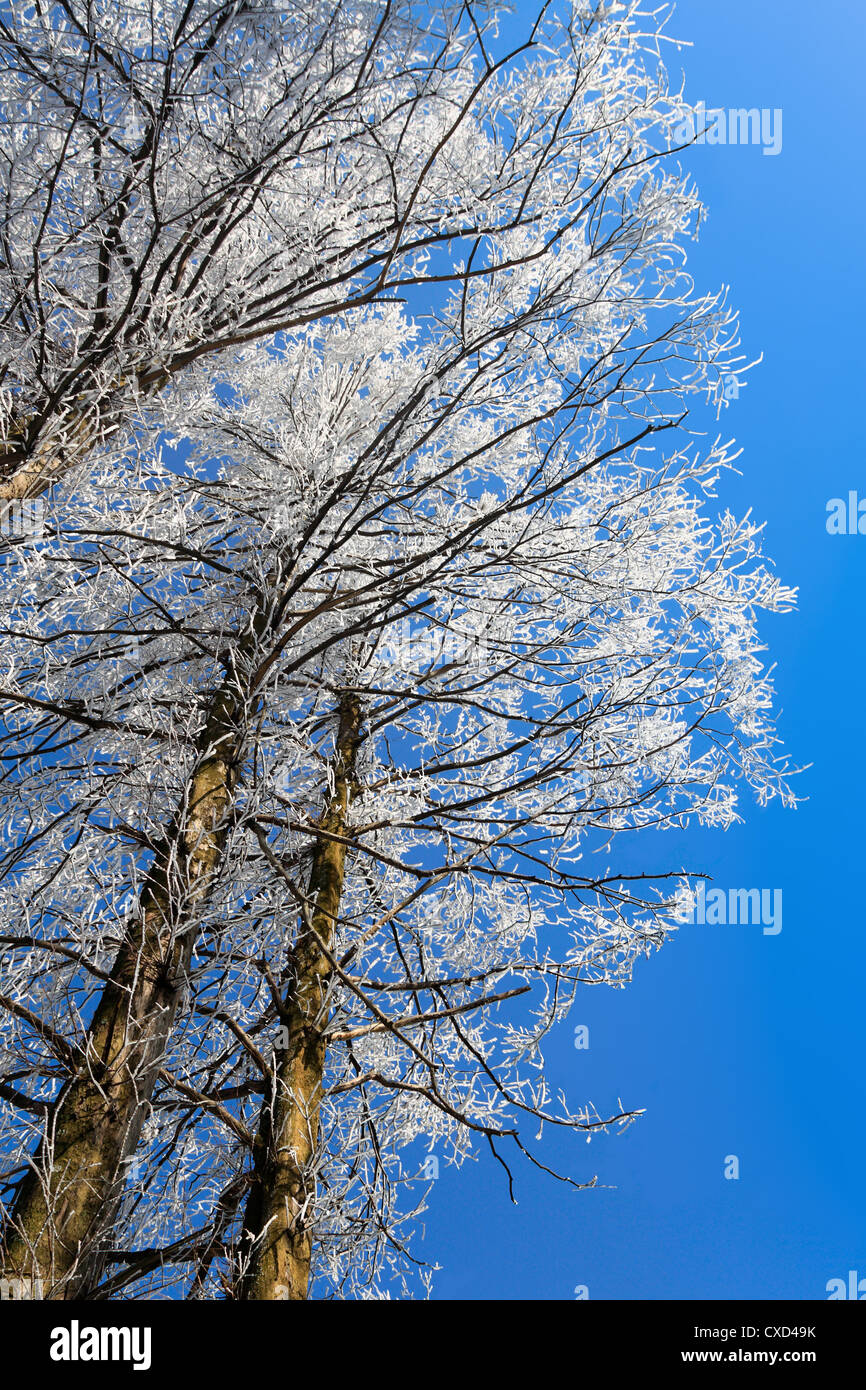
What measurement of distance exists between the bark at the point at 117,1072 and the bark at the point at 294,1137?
767mm

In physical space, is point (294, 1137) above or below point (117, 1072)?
below

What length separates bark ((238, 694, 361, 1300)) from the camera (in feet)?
12.0

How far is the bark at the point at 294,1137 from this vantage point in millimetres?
3645

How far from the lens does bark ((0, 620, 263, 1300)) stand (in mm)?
2803

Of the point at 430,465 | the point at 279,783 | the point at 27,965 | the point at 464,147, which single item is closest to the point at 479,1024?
the point at 279,783

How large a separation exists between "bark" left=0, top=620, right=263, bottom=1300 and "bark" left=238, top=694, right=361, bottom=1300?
77 centimetres

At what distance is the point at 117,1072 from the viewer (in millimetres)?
3127

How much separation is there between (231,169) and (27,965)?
337cm

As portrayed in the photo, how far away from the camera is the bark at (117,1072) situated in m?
2.80

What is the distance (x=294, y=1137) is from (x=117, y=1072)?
119 centimetres

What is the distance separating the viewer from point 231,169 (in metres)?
3.22

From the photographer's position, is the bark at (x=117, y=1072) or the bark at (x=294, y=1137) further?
the bark at (x=294, y=1137)

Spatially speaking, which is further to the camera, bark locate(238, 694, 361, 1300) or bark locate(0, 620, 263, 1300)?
bark locate(238, 694, 361, 1300)
